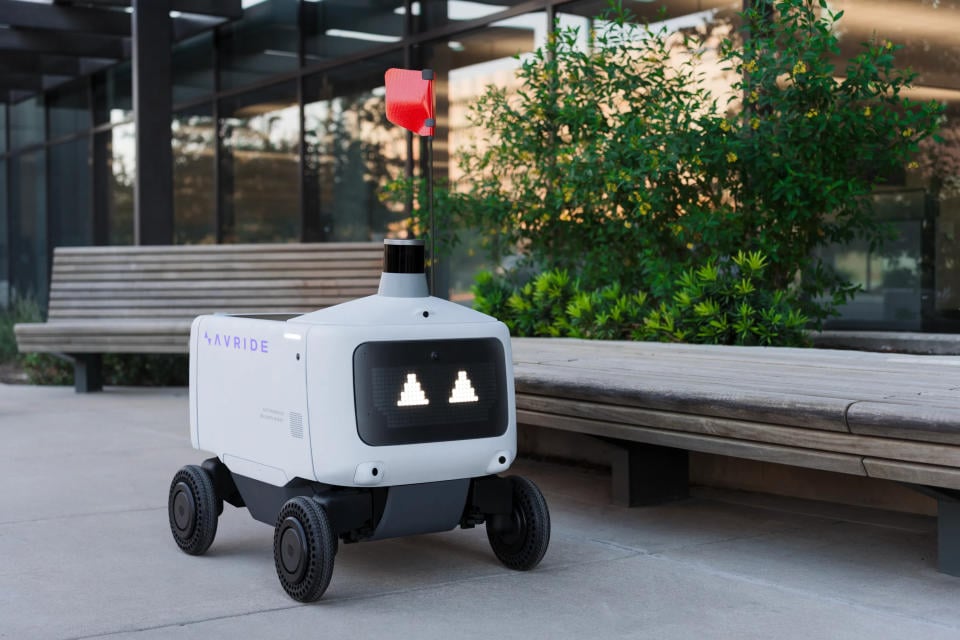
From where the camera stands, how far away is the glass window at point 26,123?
1606 cm

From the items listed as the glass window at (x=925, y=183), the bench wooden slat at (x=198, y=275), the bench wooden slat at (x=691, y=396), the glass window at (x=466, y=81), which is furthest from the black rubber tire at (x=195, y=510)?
the glass window at (x=466, y=81)

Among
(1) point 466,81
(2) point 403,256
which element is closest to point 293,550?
(2) point 403,256

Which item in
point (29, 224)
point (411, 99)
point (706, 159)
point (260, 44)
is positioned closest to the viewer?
point (411, 99)

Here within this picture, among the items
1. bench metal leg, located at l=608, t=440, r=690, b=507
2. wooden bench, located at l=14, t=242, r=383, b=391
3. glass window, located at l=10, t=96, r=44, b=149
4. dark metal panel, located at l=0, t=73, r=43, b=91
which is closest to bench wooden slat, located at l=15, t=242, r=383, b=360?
wooden bench, located at l=14, t=242, r=383, b=391

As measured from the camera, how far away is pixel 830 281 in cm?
577

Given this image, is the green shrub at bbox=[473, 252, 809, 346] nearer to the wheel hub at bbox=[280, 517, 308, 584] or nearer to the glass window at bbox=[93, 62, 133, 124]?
the wheel hub at bbox=[280, 517, 308, 584]

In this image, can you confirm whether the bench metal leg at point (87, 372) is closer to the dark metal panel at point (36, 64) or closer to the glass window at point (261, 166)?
the glass window at point (261, 166)

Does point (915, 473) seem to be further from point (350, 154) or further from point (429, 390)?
point (350, 154)

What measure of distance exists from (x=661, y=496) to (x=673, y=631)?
62.5 inches

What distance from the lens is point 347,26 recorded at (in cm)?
1003

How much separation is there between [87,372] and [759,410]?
20.7ft

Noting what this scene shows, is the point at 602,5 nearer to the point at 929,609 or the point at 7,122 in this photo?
the point at 929,609

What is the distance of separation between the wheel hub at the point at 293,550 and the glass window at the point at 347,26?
6896mm

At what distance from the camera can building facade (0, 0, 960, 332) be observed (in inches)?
233
